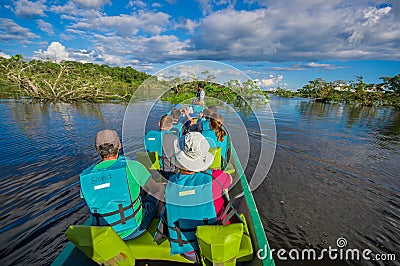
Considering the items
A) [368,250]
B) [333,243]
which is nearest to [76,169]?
[333,243]

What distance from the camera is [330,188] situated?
5.54 meters

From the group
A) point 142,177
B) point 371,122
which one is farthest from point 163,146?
point 371,122

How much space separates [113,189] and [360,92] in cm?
5689

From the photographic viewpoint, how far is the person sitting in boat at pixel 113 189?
81.7 inches

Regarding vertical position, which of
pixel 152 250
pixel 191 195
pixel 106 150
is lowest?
pixel 152 250

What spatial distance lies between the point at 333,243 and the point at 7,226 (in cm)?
595

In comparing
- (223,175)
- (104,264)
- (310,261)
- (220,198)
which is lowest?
(310,261)

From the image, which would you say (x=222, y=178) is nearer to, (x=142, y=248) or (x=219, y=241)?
(x=219, y=241)

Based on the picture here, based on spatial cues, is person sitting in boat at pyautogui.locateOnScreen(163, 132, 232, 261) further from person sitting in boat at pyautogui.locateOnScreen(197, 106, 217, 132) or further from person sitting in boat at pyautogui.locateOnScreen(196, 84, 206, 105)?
person sitting in boat at pyautogui.locateOnScreen(196, 84, 206, 105)

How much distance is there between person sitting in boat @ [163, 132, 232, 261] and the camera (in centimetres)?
188

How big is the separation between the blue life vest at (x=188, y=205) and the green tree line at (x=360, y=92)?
151ft

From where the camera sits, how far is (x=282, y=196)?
509 centimetres

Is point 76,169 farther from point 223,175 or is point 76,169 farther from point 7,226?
point 223,175

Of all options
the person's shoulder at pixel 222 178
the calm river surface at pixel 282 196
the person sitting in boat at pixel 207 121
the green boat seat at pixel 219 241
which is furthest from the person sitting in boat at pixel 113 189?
the person sitting in boat at pixel 207 121
